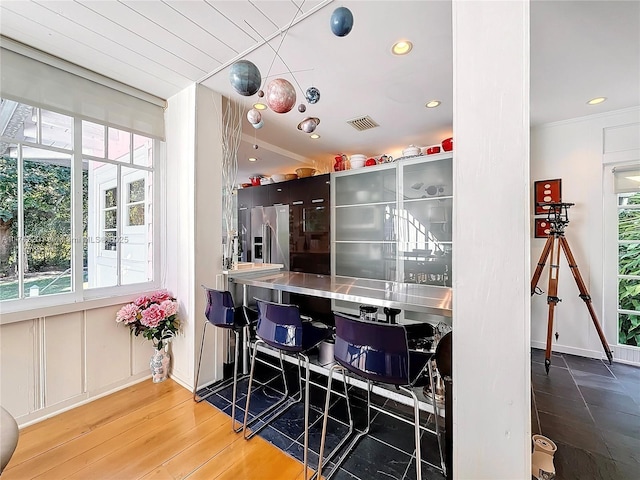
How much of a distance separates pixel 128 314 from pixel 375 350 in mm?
2121

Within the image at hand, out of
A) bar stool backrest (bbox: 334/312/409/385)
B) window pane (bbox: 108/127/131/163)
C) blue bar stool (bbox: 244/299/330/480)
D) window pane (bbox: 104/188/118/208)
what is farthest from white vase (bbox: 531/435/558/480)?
window pane (bbox: 108/127/131/163)

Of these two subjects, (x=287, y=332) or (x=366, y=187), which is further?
(x=366, y=187)

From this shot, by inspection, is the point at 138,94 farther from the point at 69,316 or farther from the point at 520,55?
the point at 520,55

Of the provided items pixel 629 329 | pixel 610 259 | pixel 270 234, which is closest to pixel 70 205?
pixel 270 234

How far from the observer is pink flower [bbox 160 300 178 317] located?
2.25 metres

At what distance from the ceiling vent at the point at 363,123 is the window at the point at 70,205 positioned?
6.68 ft

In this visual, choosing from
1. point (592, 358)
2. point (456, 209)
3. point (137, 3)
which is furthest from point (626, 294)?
point (137, 3)

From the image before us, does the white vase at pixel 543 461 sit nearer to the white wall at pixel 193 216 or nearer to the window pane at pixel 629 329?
the white wall at pixel 193 216

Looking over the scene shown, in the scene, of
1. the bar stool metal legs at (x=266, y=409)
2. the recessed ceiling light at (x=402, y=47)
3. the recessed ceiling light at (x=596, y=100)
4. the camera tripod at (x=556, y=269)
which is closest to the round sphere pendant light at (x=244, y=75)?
the recessed ceiling light at (x=402, y=47)

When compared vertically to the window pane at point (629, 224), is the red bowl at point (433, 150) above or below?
above

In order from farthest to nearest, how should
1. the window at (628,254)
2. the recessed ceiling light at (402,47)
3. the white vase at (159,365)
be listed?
the window at (628,254)
the white vase at (159,365)
the recessed ceiling light at (402,47)

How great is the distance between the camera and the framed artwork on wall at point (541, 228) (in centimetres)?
304

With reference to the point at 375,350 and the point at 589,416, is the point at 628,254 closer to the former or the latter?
the point at 589,416

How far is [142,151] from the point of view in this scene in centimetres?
249
